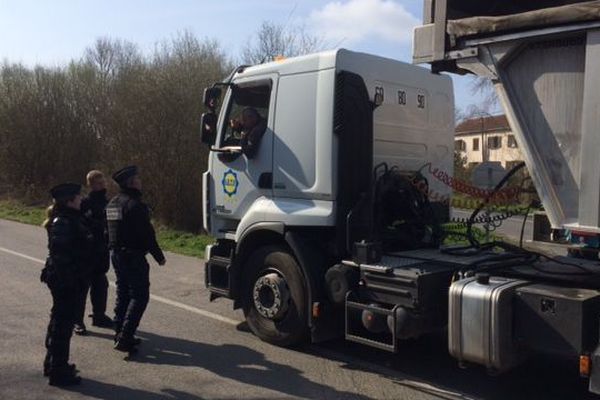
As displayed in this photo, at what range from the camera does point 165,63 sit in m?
18.7


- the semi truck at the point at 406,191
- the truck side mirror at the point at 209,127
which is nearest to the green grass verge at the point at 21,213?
the truck side mirror at the point at 209,127

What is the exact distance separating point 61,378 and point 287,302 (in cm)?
210

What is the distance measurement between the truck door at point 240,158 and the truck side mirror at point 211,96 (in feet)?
0.69

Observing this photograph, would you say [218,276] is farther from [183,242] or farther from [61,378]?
[183,242]

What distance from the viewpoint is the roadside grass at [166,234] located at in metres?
13.7

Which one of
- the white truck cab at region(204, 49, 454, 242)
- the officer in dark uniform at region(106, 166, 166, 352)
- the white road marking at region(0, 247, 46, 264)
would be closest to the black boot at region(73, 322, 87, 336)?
the officer in dark uniform at region(106, 166, 166, 352)

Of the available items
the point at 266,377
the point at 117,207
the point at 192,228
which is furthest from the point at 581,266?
the point at 192,228

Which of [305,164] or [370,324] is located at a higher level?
[305,164]

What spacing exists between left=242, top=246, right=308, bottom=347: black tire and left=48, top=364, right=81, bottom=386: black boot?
6.17 feet

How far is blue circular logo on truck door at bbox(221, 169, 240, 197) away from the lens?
22.3 feet

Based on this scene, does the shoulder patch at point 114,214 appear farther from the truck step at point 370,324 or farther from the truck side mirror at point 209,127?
the truck step at point 370,324

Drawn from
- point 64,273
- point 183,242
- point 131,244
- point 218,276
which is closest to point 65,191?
point 64,273

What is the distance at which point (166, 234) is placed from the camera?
656 inches

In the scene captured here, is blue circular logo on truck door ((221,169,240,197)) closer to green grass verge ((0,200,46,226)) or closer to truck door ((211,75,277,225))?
truck door ((211,75,277,225))
